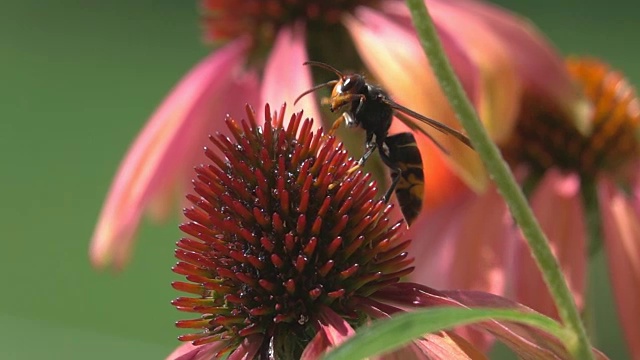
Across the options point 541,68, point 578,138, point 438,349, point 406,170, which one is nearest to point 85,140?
point 578,138

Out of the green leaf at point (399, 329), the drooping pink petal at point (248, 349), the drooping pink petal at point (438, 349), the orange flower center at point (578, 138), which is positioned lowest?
the green leaf at point (399, 329)

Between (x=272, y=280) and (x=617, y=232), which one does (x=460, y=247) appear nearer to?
(x=617, y=232)

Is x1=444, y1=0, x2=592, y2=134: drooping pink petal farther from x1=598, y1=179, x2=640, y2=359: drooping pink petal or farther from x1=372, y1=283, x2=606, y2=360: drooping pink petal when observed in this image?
x1=372, y1=283, x2=606, y2=360: drooping pink petal

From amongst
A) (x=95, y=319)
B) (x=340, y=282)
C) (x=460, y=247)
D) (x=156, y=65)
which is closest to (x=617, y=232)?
(x=460, y=247)

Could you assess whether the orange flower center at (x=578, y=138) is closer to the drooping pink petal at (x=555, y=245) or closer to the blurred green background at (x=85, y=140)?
the drooping pink petal at (x=555, y=245)

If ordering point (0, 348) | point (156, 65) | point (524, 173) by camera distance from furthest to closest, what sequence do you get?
point (156, 65)
point (0, 348)
point (524, 173)

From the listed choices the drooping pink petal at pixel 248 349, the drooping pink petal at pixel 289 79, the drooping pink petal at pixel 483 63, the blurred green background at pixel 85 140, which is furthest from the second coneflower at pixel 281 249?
the blurred green background at pixel 85 140
